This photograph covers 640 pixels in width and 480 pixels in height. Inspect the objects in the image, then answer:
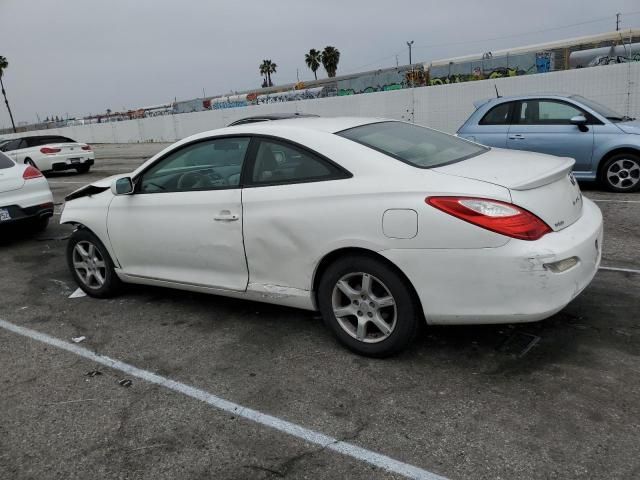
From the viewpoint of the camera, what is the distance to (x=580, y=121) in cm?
834

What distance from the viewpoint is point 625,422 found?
8.96 ft

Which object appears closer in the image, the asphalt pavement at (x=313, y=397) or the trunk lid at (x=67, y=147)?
the asphalt pavement at (x=313, y=397)

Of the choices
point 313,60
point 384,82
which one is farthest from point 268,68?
point 384,82

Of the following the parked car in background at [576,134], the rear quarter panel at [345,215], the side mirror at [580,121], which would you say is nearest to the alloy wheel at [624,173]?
the parked car in background at [576,134]

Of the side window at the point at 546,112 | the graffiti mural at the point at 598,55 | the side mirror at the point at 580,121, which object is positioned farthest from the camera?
→ the graffiti mural at the point at 598,55

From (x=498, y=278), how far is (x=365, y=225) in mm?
808

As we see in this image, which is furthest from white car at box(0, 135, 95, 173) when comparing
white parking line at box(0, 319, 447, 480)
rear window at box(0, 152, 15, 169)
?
white parking line at box(0, 319, 447, 480)

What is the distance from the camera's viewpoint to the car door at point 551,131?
845 cm

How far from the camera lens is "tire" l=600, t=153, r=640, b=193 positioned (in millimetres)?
8203

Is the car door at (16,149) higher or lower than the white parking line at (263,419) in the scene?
higher

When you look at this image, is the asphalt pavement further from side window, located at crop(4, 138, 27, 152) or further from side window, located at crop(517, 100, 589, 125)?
side window, located at crop(4, 138, 27, 152)

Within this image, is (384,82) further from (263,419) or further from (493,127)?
(263,419)

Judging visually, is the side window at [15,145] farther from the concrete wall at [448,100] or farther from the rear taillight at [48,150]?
the concrete wall at [448,100]

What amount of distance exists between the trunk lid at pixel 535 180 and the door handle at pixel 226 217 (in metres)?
1.42
